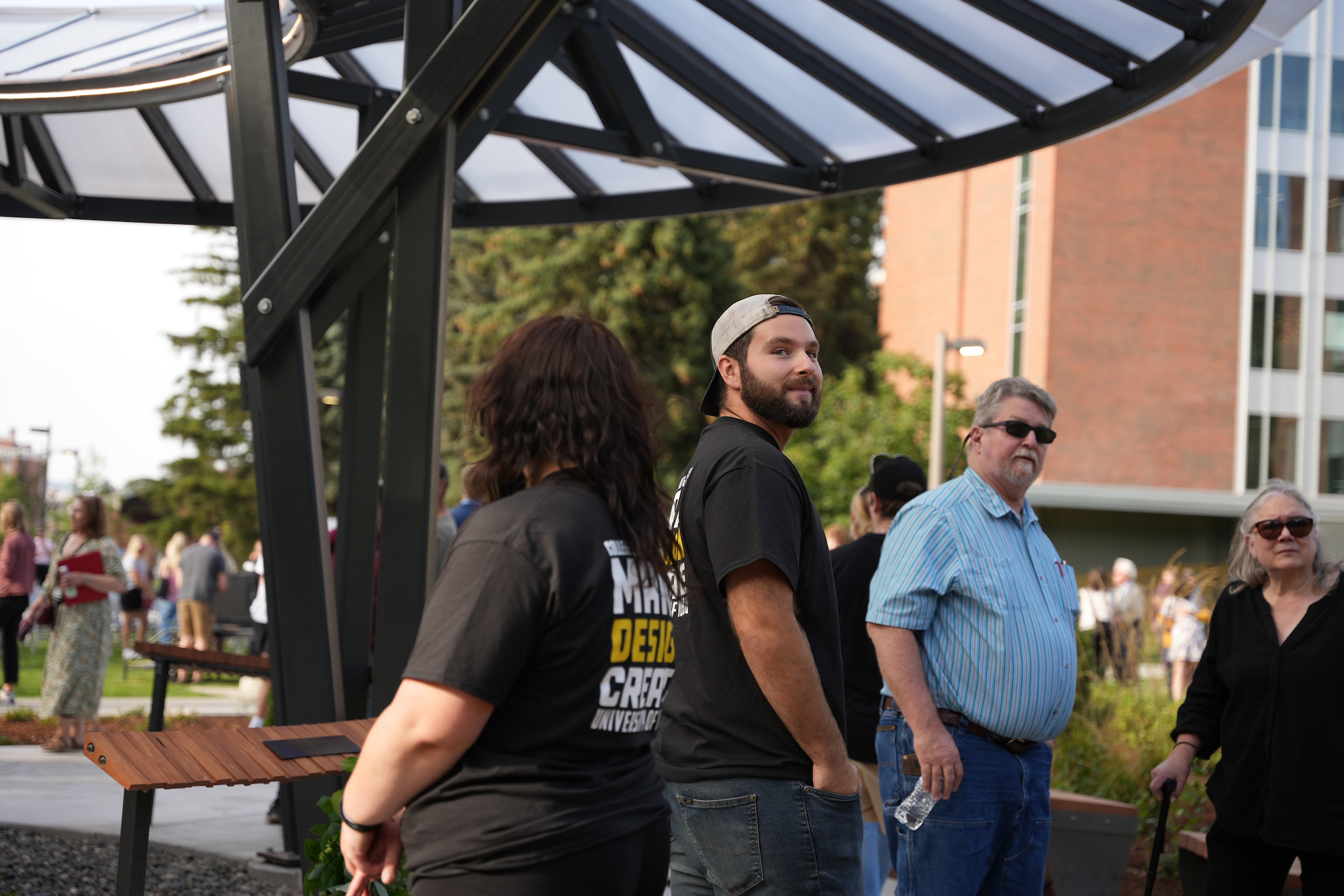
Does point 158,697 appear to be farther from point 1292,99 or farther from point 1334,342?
point 1292,99

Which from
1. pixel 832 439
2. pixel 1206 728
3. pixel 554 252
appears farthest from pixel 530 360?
pixel 554 252

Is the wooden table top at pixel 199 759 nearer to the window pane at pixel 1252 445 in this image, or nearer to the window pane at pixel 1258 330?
the window pane at pixel 1252 445

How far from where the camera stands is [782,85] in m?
6.81

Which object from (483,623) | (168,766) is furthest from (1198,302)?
(483,623)

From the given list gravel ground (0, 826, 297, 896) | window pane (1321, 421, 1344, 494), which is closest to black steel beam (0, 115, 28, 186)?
gravel ground (0, 826, 297, 896)

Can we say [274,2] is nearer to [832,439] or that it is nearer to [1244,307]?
[832,439]

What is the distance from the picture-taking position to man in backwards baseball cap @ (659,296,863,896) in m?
2.68

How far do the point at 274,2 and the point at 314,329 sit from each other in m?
1.31

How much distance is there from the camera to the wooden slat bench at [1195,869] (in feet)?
16.6

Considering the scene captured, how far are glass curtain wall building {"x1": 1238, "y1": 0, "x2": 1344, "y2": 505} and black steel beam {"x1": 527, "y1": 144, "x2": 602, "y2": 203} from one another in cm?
3032

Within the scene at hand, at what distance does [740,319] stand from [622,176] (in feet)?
16.6

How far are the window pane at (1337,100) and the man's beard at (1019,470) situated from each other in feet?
115

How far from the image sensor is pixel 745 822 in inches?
106

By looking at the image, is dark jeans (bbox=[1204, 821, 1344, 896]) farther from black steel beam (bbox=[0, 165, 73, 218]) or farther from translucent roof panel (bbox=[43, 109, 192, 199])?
black steel beam (bbox=[0, 165, 73, 218])
